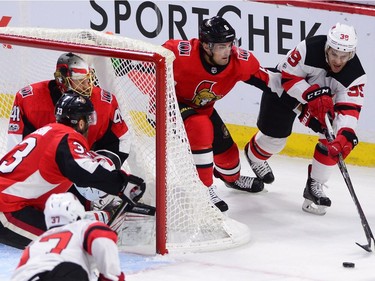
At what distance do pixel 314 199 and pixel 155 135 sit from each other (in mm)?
1083

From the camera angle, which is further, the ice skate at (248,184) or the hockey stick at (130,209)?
the ice skate at (248,184)

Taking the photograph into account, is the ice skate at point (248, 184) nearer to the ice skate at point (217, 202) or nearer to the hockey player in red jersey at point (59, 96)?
the ice skate at point (217, 202)

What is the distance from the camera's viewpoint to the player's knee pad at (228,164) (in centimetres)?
600

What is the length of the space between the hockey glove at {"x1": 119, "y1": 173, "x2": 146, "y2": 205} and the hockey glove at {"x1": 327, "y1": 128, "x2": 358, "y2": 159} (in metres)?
0.93

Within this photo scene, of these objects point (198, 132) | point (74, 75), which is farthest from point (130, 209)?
point (74, 75)

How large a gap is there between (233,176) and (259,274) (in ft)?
Result: 4.04

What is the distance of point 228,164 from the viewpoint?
6055 mm

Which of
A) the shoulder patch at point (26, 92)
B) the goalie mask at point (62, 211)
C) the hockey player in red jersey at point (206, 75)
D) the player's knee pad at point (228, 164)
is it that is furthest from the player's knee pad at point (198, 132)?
the goalie mask at point (62, 211)

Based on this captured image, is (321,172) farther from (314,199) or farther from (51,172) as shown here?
(51,172)

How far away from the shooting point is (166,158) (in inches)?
201

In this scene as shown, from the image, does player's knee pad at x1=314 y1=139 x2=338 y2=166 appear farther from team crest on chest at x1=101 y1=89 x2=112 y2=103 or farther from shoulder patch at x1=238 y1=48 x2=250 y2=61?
team crest on chest at x1=101 y1=89 x2=112 y2=103

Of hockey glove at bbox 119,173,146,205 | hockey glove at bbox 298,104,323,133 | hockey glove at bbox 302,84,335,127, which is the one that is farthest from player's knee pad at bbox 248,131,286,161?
hockey glove at bbox 119,173,146,205

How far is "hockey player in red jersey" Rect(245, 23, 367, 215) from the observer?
218 inches

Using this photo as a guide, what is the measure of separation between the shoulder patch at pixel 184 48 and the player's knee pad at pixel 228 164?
614 millimetres
